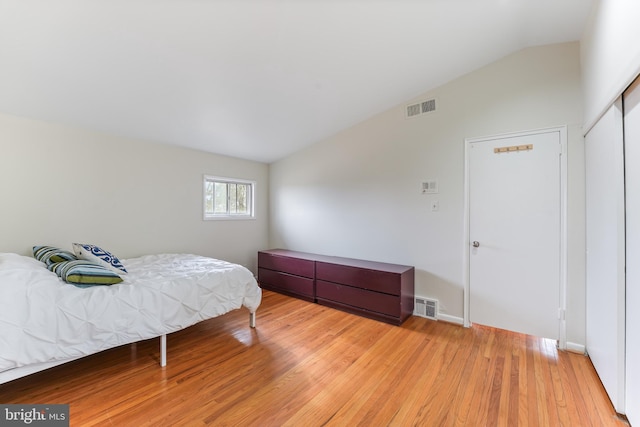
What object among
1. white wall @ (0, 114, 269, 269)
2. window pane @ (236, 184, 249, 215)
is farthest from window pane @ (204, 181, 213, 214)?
window pane @ (236, 184, 249, 215)

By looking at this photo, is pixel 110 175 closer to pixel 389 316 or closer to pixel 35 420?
pixel 35 420

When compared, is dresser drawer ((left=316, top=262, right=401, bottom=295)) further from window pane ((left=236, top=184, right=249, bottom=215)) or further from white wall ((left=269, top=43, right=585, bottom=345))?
window pane ((left=236, top=184, right=249, bottom=215))

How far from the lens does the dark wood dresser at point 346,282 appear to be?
9.73 ft

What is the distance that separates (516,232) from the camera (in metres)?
2.66

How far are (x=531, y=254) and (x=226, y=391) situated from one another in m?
2.93

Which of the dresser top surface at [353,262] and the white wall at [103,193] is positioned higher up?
the white wall at [103,193]

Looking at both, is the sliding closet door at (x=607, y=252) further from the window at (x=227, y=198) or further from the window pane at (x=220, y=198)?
the window pane at (x=220, y=198)

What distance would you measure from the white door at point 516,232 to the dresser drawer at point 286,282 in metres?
1.98

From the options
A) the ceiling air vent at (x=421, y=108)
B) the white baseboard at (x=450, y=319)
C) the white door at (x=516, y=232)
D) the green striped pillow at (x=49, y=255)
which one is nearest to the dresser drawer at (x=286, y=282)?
the white baseboard at (x=450, y=319)

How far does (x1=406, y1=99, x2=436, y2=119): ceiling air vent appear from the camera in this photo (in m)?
3.14

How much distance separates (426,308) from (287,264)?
1.95 meters

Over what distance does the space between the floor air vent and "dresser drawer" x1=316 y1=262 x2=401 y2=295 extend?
1.61ft

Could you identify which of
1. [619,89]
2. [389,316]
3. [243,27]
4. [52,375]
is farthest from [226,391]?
[619,89]

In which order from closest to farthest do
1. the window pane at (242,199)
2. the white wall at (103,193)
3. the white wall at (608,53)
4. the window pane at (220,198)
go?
1. the white wall at (608,53)
2. the white wall at (103,193)
3. the window pane at (220,198)
4. the window pane at (242,199)
